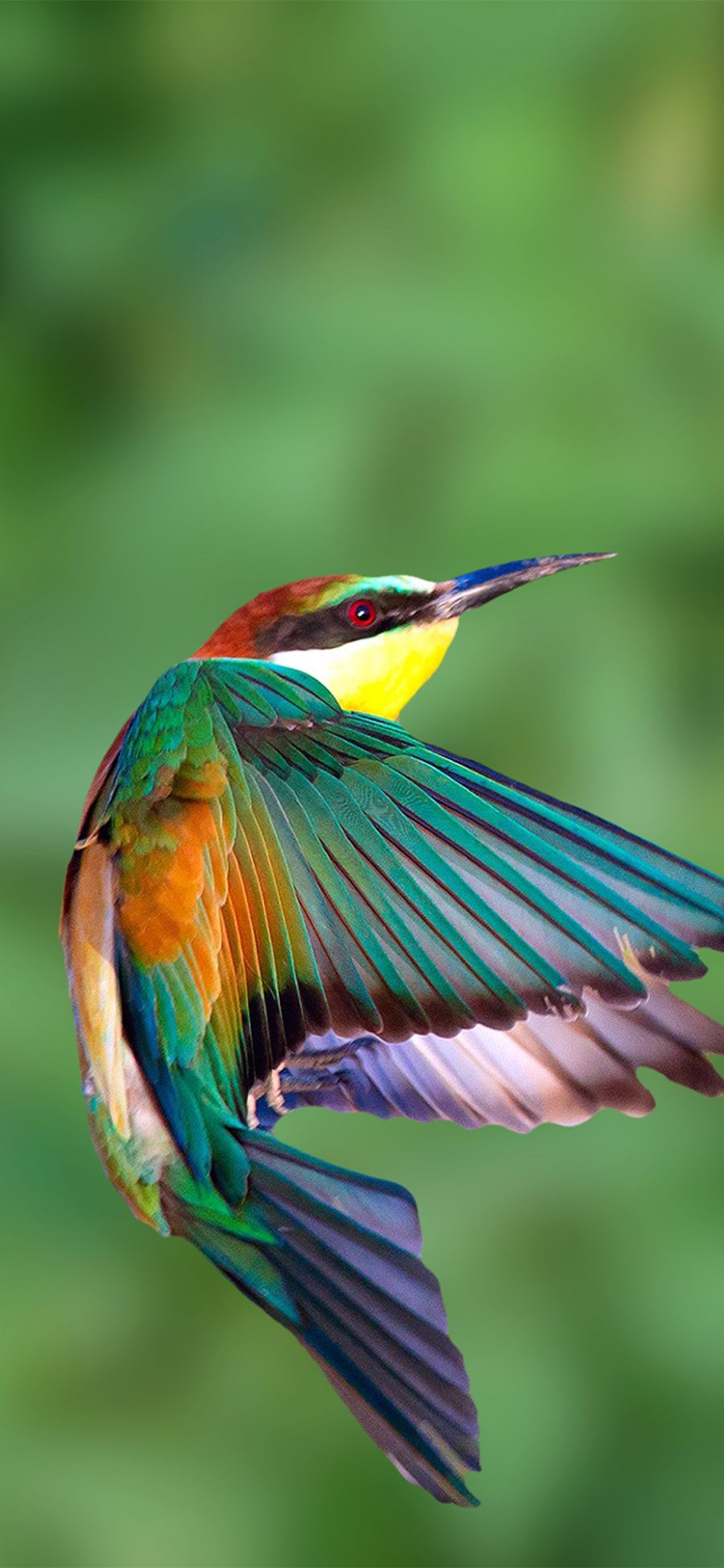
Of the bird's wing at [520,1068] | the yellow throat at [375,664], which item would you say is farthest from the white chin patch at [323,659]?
the bird's wing at [520,1068]

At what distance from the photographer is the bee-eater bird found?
36 cm

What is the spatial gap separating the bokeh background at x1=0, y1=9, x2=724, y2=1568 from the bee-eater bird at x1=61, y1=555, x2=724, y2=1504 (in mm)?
146

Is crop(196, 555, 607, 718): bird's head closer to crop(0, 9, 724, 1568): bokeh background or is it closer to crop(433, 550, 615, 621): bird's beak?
crop(433, 550, 615, 621): bird's beak

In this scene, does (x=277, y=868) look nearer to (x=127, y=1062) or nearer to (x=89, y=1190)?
(x=127, y=1062)

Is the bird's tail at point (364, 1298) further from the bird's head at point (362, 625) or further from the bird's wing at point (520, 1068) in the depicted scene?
the bird's head at point (362, 625)

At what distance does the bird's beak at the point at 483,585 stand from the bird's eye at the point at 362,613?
0.02 metres

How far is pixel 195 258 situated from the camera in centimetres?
72

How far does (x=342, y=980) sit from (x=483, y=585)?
0.53 feet

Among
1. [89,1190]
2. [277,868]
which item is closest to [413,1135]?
[89,1190]

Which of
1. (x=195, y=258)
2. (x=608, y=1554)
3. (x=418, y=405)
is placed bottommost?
(x=608, y=1554)

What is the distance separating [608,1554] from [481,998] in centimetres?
31

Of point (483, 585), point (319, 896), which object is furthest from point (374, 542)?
point (319, 896)

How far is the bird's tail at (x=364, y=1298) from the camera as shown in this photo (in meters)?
0.39

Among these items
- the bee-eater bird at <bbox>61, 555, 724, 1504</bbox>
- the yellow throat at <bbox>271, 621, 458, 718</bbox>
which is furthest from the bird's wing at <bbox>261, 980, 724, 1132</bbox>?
the yellow throat at <bbox>271, 621, 458, 718</bbox>
